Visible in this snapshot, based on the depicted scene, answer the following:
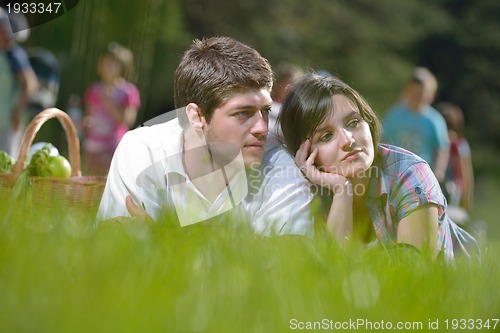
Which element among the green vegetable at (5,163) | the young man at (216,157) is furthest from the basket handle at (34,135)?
the young man at (216,157)

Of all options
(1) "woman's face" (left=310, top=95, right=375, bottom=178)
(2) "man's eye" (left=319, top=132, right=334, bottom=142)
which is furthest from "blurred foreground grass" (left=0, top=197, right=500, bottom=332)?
(2) "man's eye" (left=319, top=132, right=334, bottom=142)

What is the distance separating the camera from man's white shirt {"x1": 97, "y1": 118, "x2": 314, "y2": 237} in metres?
3.20

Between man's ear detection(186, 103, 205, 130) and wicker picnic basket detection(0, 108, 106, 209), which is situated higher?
man's ear detection(186, 103, 205, 130)

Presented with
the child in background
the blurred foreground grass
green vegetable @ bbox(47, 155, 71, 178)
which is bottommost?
the blurred foreground grass

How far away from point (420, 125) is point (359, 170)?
18.8 ft

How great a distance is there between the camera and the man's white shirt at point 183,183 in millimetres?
3197

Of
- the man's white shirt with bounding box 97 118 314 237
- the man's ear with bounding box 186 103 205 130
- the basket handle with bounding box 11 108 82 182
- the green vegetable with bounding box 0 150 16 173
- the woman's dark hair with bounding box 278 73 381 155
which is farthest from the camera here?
the green vegetable with bounding box 0 150 16 173

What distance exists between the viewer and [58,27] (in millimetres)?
16031

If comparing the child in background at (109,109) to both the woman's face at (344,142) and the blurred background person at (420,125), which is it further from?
the woman's face at (344,142)

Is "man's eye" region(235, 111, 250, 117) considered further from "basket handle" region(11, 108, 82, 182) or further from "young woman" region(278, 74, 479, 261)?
"basket handle" region(11, 108, 82, 182)

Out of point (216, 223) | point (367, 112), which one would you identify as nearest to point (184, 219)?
point (216, 223)

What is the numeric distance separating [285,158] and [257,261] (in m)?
1.26

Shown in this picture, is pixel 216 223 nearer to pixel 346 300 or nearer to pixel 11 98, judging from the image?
pixel 346 300

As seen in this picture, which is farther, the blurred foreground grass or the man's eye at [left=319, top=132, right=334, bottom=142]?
the man's eye at [left=319, top=132, right=334, bottom=142]
